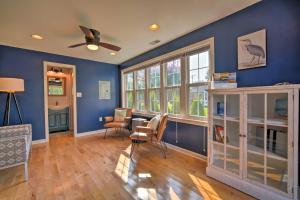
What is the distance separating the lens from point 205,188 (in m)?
1.86

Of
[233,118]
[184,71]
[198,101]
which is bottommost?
[233,118]

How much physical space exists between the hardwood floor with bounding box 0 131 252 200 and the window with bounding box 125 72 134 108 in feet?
7.11

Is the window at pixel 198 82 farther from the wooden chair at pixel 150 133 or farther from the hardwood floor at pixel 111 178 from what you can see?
the hardwood floor at pixel 111 178

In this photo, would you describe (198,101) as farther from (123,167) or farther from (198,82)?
(123,167)

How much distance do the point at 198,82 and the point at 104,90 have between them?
342cm

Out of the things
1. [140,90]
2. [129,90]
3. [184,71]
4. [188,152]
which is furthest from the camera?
[129,90]

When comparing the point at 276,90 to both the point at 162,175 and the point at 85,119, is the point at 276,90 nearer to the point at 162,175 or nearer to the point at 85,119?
the point at 162,175

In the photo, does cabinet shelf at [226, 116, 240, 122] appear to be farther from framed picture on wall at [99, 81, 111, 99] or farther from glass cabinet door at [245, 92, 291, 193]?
framed picture on wall at [99, 81, 111, 99]

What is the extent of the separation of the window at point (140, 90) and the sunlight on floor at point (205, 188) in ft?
8.83

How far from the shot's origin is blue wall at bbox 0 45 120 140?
3516 mm

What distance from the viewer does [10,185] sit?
1.97m

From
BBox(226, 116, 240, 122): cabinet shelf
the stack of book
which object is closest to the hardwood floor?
BBox(226, 116, 240, 122): cabinet shelf

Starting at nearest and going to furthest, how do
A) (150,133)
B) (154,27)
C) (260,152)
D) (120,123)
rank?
(260,152), (154,27), (150,133), (120,123)

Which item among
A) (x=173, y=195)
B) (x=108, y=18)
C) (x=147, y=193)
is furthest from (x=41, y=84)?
(x=173, y=195)
